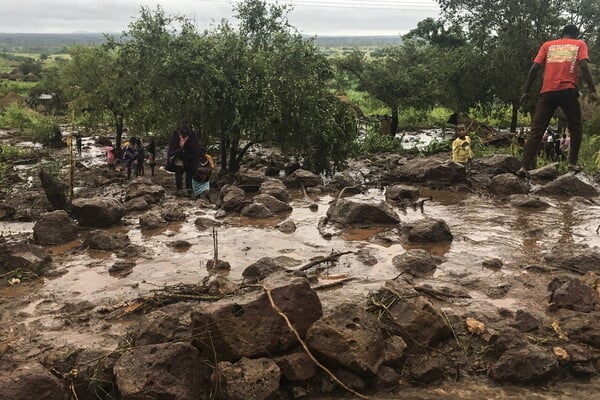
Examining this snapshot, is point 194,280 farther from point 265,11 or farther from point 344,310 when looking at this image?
point 265,11

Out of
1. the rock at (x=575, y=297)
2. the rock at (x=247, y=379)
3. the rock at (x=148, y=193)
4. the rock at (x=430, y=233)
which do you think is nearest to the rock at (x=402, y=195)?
the rock at (x=430, y=233)

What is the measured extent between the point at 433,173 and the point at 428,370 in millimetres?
8443

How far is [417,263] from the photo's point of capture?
22.7 feet

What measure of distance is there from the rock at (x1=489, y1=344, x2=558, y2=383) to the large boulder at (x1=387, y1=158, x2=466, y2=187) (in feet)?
26.4

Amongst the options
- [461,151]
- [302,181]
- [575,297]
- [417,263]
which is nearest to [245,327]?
[417,263]

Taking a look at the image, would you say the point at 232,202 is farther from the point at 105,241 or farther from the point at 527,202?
the point at 527,202

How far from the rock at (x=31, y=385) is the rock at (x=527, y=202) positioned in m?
8.44

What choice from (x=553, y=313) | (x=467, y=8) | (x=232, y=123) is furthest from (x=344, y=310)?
(x=467, y=8)

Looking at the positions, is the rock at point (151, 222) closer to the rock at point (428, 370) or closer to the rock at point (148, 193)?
the rock at point (148, 193)

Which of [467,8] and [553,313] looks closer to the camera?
[553,313]

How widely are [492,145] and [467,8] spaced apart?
7210mm

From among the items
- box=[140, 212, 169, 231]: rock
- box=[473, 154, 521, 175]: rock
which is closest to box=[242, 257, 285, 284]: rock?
box=[140, 212, 169, 231]: rock

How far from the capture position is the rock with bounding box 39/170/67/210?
1043cm

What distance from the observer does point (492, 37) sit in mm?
23000
